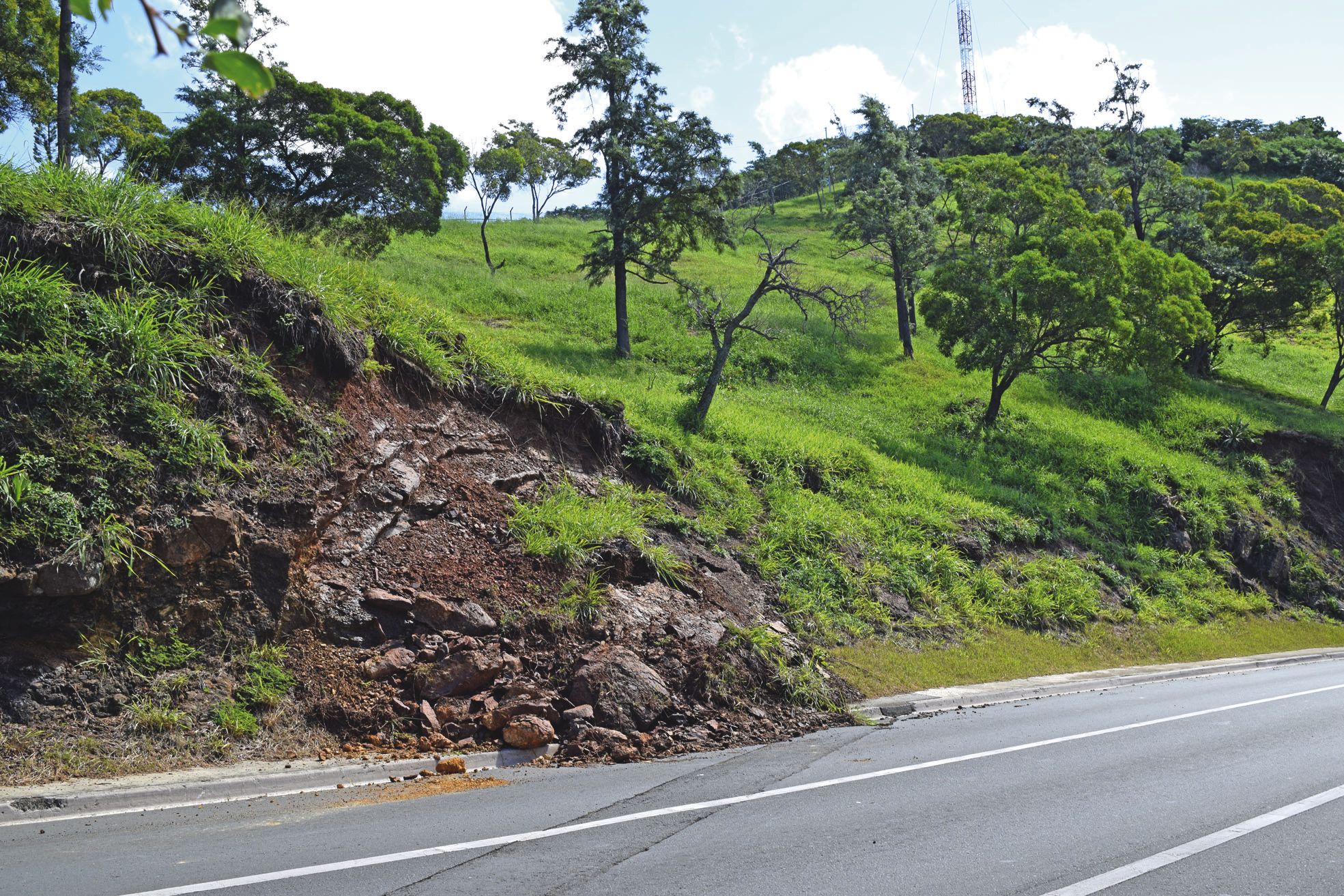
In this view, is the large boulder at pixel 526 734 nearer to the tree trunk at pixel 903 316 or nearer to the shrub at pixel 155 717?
the shrub at pixel 155 717

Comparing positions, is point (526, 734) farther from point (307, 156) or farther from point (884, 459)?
point (307, 156)

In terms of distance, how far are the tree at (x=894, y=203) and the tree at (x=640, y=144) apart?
249 inches

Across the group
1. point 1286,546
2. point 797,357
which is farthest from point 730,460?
point 1286,546

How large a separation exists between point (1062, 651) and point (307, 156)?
2380 cm

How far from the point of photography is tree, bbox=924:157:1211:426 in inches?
1064

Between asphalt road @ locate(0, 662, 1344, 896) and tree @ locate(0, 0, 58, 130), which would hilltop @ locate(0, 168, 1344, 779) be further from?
tree @ locate(0, 0, 58, 130)

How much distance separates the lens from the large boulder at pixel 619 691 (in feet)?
30.9

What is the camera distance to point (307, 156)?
26.7m

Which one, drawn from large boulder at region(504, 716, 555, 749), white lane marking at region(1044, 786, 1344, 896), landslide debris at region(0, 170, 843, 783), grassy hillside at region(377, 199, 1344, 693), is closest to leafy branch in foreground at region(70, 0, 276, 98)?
white lane marking at region(1044, 786, 1344, 896)

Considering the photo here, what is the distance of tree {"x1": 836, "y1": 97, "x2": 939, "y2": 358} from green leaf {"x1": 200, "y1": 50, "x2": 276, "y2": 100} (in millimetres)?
31683

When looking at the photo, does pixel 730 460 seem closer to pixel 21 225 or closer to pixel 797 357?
pixel 21 225

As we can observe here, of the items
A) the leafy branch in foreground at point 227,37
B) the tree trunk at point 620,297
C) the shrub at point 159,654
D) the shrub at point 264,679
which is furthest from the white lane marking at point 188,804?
the tree trunk at point 620,297

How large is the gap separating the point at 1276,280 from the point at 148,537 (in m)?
43.5

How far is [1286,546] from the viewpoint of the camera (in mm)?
26375
